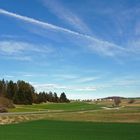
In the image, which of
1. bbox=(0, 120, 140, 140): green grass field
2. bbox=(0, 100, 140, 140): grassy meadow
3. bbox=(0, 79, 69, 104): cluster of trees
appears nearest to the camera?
bbox=(0, 120, 140, 140): green grass field

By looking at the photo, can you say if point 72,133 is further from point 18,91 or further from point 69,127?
point 18,91

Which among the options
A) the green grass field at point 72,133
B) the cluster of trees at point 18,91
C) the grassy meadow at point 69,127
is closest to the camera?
the green grass field at point 72,133

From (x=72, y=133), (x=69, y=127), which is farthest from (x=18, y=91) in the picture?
(x=72, y=133)

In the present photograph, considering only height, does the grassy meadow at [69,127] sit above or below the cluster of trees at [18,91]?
below

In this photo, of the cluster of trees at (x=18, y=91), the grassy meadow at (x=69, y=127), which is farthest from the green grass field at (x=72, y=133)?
the cluster of trees at (x=18, y=91)

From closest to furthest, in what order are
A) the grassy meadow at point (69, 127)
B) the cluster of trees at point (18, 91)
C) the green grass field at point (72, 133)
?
the green grass field at point (72, 133)
the grassy meadow at point (69, 127)
the cluster of trees at point (18, 91)

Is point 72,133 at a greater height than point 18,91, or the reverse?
point 18,91

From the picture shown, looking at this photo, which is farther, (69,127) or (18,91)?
(18,91)

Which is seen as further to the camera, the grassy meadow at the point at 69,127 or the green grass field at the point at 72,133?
the grassy meadow at the point at 69,127

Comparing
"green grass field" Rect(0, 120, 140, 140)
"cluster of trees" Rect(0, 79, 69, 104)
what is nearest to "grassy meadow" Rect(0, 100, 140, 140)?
"green grass field" Rect(0, 120, 140, 140)

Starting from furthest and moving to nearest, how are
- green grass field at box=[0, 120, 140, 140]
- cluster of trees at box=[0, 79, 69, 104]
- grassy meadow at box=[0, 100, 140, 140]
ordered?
cluster of trees at box=[0, 79, 69, 104], grassy meadow at box=[0, 100, 140, 140], green grass field at box=[0, 120, 140, 140]

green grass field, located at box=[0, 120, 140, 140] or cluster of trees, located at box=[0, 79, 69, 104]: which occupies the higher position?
cluster of trees, located at box=[0, 79, 69, 104]

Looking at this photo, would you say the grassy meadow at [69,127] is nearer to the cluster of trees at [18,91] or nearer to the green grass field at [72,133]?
the green grass field at [72,133]

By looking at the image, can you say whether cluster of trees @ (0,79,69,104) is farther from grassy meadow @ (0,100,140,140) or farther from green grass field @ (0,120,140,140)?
green grass field @ (0,120,140,140)
